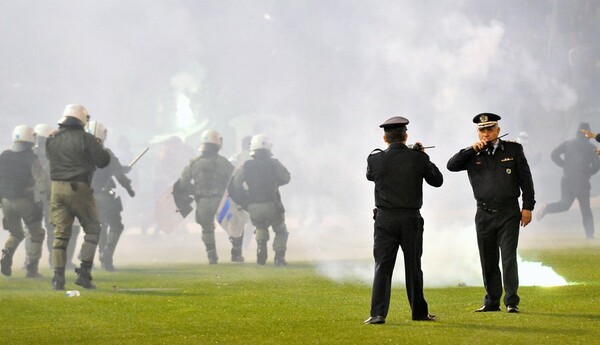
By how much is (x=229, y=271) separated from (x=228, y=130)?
141 ft

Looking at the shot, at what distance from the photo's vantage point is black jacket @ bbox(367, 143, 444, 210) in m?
6.04

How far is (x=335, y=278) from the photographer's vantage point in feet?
35.4

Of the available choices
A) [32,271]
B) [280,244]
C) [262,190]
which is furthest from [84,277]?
[262,190]

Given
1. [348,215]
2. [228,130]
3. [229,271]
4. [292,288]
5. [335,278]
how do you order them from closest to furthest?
1. [292,288]
2. [335,278]
3. [229,271]
4. [348,215]
5. [228,130]

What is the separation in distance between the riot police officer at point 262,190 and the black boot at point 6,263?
4.08m

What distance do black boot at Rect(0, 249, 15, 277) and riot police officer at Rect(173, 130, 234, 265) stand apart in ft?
12.5

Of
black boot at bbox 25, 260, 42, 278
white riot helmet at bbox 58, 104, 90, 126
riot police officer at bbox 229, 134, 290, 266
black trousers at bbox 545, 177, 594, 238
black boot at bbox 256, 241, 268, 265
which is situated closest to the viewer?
white riot helmet at bbox 58, 104, 90, 126

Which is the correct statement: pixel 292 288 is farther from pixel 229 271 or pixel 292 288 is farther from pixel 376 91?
pixel 376 91

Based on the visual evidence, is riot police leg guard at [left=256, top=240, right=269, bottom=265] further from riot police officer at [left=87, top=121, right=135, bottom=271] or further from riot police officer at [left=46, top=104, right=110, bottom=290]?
riot police officer at [left=46, top=104, right=110, bottom=290]

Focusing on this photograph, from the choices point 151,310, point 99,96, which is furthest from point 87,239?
point 99,96

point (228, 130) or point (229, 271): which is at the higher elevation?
point (228, 130)

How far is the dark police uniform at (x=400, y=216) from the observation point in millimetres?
6043

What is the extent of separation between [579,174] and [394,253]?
1315cm

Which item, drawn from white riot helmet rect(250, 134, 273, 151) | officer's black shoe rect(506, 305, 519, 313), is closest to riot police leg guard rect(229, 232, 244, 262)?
white riot helmet rect(250, 134, 273, 151)
